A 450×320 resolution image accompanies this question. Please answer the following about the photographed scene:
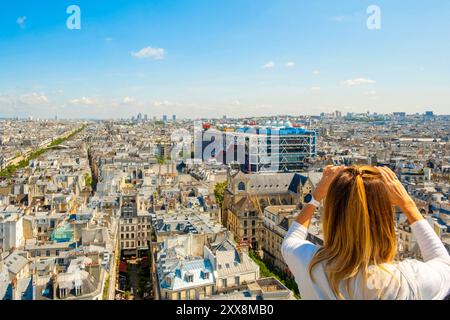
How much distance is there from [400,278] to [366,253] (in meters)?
0.13

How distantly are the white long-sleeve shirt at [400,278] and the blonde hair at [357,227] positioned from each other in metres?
0.03

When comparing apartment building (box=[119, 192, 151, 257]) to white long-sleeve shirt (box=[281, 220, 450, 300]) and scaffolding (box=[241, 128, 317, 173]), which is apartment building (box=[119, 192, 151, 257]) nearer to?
white long-sleeve shirt (box=[281, 220, 450, 300])

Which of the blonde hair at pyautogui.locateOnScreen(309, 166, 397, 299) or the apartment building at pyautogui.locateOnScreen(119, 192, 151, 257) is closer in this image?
the blonde hair at pyautogui.locateOnScreen(309, 166, 397, 299)

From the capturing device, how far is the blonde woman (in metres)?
1.33

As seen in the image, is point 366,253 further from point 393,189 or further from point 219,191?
point 219,191

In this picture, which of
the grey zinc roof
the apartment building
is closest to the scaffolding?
the apartment building

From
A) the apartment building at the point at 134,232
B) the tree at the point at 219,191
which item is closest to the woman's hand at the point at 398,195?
the apartment building at the point at 134,232

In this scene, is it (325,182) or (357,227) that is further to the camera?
(325,182)

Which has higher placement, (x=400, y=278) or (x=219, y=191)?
(x=400, y=278)

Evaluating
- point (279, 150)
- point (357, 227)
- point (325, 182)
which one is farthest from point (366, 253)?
point (279, 150)

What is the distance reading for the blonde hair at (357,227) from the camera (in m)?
1.33

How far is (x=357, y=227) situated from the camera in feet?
4.32
